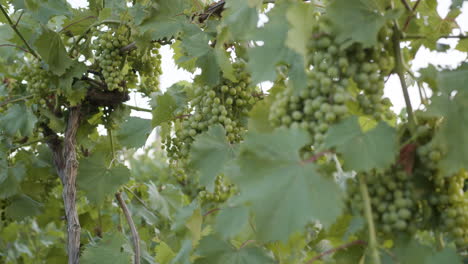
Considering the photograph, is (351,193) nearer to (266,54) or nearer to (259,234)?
(259,234)

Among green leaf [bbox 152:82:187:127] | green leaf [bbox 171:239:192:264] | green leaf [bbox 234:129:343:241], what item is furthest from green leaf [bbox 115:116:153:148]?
green leaf [bbox 234:129:343:241]

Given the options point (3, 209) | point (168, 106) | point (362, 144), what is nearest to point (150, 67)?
point (168, 106)

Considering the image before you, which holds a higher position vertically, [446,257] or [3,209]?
[3,209]

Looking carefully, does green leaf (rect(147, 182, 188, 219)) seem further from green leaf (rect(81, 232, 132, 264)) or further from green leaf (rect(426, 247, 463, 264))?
green leaf (rect(426, 247, 463, 264))

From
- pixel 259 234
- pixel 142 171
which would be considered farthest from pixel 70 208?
pixel 142 171

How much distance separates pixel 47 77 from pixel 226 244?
3.84 feet

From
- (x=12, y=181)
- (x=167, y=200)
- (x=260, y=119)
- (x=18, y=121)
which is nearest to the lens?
(x=260, y=119)

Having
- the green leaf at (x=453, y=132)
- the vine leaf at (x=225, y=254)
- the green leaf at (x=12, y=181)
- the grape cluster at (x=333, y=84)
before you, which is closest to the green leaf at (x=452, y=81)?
the green leaf at (x=453, y=132)

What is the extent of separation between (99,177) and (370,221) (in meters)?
1.36

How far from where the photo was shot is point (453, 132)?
828 millimetres

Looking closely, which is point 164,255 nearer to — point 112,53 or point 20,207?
point 112,53

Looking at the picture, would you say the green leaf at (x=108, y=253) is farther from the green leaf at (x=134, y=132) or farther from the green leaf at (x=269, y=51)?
the green leaf at (x=269, y=51)

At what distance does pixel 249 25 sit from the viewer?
116cm

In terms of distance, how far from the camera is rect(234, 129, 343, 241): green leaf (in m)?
0.79
